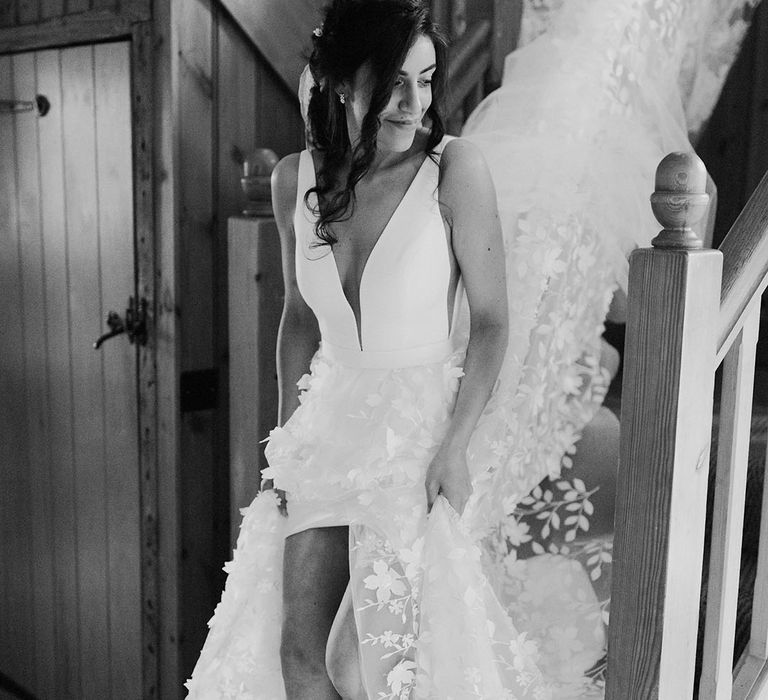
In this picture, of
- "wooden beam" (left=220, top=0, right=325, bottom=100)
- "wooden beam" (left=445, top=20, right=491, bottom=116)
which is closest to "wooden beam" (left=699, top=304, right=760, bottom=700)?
"wooden beam" (left=445, top=20, right=491, bottom=116)

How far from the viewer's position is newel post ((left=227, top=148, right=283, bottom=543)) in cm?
212

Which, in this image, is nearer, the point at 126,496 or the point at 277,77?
the point at 277,77

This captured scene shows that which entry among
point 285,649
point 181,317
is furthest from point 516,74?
point 285,649

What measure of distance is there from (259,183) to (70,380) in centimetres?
134

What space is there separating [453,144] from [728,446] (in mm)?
665

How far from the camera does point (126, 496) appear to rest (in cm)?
301

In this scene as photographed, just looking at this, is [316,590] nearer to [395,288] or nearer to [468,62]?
[395,288]

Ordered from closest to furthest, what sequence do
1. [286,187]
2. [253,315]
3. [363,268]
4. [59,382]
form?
1. [363,268]
2. [286,187]
3. [253,315]
4. [59,382]

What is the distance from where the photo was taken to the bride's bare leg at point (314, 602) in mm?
1669

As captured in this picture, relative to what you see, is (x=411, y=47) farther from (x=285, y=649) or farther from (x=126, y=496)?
(x=126, y=496)

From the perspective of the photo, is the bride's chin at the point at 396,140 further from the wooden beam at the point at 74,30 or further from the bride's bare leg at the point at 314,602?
the wooden beam at the point at 74,30

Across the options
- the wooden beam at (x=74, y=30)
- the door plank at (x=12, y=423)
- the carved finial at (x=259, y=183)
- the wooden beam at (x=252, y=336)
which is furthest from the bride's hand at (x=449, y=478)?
the door plank at (x=12, y=423)

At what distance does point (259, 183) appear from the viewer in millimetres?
2186

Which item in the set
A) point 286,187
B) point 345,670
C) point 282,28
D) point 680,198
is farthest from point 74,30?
point 680,198
